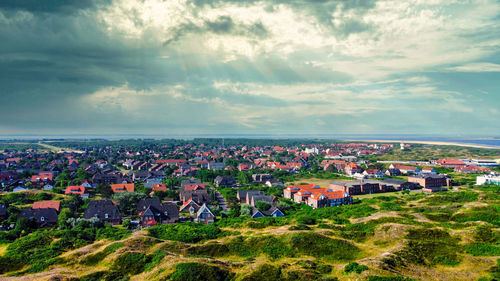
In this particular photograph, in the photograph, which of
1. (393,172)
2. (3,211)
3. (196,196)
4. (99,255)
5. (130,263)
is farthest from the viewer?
(393,172)

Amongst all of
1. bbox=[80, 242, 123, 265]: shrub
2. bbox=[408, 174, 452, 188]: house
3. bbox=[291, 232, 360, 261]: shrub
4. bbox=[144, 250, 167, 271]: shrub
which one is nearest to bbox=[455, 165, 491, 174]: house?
bbox=[408, 174, 452, 188]: house

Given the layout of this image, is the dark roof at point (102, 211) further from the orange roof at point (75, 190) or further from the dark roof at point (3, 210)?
the orange roof at point (75, 190)

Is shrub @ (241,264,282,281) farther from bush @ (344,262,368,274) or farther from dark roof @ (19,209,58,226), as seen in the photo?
dark roof @ (19,209,58,226)

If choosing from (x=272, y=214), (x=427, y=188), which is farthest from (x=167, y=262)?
(x=427, y=188)

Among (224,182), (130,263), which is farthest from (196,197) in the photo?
(130,263)

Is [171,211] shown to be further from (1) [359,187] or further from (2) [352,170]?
(2) [352,170]

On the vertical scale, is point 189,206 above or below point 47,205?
below

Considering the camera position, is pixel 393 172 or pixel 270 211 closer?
pixel 270 211
